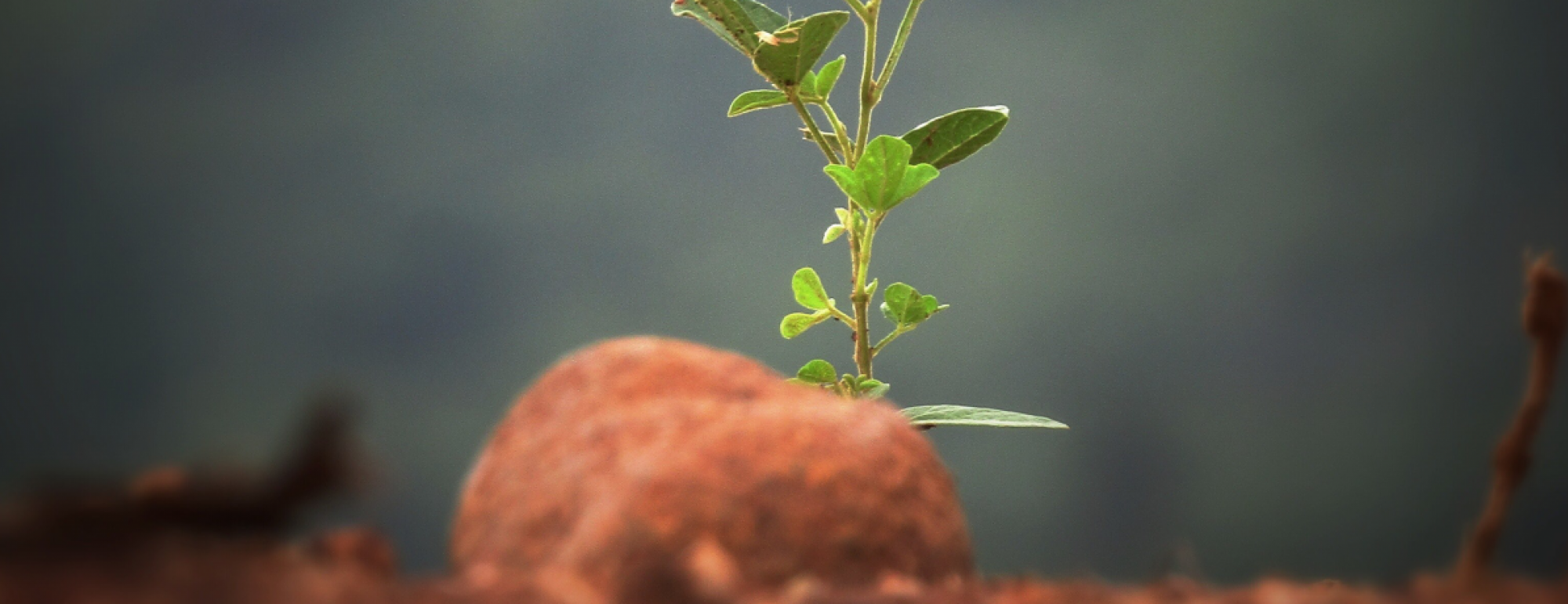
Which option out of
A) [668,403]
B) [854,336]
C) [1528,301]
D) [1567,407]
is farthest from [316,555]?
[1567,407]

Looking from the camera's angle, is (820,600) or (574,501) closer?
(820,600)

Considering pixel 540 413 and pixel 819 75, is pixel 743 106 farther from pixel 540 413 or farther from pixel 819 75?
pixel 540 413

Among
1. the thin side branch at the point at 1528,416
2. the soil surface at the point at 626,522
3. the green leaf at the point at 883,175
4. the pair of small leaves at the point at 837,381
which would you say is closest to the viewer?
the soil surface at the point at 626,522

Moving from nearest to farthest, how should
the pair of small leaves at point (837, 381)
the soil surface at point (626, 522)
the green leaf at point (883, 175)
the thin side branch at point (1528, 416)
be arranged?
the soil surface at point (626, 522), the thin side branch at point (1528, 416), the green leaf at point (883, 175), the pair of small leaves at point (837, 381)

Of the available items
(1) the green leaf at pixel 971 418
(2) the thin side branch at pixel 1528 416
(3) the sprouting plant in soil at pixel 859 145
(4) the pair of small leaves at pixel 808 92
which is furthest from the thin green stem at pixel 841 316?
(2) the thin side branch at pixel 1528 416

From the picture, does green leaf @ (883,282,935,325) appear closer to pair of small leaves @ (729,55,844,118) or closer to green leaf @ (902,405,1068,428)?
green leaf @ (902,405,1068,428)

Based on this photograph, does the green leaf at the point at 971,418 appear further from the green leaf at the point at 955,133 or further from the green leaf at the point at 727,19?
the green leaf at the point at 727,19

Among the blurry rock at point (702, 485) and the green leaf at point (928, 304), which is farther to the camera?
the green leaf at point (928, 304)
